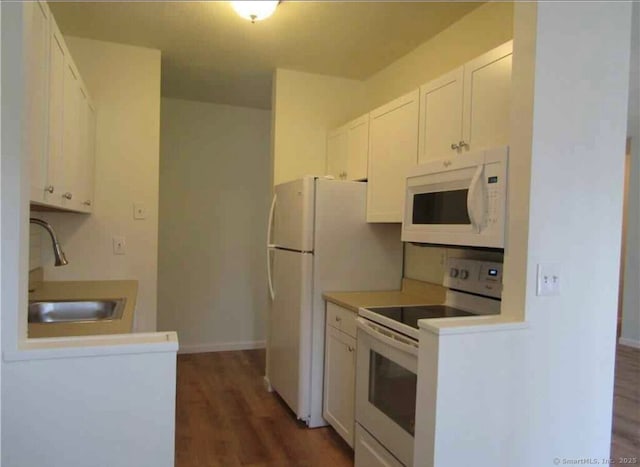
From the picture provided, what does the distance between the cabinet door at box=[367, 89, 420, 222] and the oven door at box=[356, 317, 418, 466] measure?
2.60 ft

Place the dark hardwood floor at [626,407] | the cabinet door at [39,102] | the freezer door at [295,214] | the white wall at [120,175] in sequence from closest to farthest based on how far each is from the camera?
the cabinet door at [39,102], the dark hardwood floor at [626,407], the freezer door at [295,214], the white wall at [120,175]

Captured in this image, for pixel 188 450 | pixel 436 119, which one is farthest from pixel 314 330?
pixel 436 119

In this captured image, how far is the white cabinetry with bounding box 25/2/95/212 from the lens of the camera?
1.53m

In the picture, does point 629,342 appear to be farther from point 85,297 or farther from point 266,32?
point 85,297

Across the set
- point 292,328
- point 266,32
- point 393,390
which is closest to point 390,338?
point 393,390

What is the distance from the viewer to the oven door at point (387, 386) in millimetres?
1944

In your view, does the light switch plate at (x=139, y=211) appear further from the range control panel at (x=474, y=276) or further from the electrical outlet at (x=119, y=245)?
the range control panel at (x=474, y=276)

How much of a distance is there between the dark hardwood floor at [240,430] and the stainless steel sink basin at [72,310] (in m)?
0.94

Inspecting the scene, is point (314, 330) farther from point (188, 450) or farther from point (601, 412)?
point (601, 412)

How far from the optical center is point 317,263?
9.53 ft

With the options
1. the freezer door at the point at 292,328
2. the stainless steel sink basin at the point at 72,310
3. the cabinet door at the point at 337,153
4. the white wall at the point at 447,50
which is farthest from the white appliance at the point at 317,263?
the stainless steel sink basin at the point at 72,310

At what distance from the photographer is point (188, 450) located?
2.63 m

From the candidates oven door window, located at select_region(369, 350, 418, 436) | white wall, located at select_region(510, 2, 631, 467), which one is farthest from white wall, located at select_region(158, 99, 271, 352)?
white wall, located at select_region(510, 2, 631, 467)

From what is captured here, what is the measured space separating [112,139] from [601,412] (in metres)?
3.24
